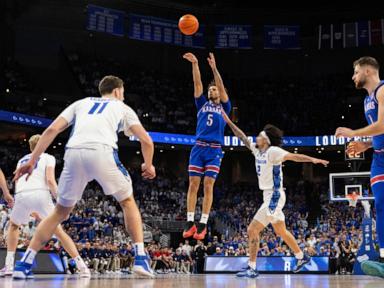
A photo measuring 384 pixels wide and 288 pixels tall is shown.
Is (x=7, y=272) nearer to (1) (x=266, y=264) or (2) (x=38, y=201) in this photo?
(2) (x=38, y=201)

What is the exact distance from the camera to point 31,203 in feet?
26.5

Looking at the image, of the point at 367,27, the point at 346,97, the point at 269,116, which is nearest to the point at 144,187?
the point at 269,116

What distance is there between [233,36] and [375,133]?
29183 millimetres

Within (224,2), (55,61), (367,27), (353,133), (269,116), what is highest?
(224,2)

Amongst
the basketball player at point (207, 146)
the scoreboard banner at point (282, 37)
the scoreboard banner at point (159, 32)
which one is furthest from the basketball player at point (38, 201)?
the scoreboard banner at point (282, 37)

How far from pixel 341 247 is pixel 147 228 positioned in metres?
10.0

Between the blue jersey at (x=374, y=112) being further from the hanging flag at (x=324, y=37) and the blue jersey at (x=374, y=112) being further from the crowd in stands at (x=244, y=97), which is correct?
the hanging flag at (x=324, y=37)

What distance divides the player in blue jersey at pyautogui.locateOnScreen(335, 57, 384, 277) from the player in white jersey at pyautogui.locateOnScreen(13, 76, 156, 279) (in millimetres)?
2435

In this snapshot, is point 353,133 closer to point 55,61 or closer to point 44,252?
point 44,252

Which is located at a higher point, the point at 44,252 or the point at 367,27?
the point at 367,27

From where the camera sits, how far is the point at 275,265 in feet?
61.0

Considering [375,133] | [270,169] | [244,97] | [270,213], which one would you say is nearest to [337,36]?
[244,97]

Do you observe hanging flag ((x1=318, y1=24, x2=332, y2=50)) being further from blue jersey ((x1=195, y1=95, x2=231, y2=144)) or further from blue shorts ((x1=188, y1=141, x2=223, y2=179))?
blue shorts ((x1=188, y1=141, x2=223, y2=179))

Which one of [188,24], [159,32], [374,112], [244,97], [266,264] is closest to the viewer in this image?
[374,112]
